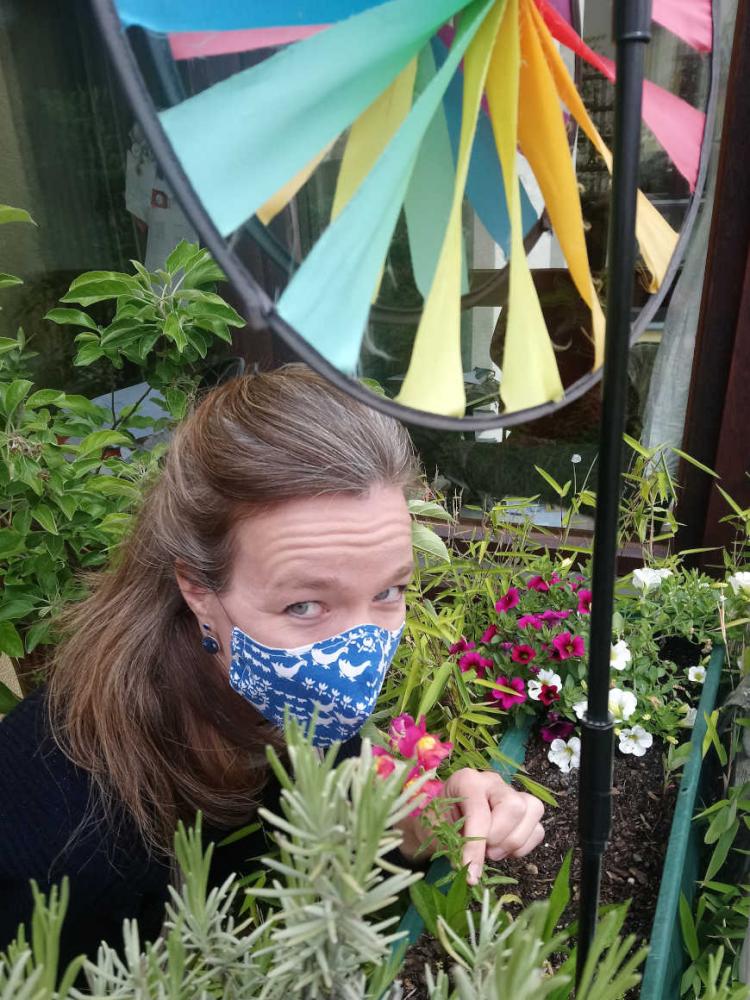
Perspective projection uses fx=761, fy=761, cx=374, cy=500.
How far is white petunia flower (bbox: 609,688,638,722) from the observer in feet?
3.95

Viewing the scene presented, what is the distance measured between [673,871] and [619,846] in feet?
0.61

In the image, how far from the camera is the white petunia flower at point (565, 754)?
1.21 m

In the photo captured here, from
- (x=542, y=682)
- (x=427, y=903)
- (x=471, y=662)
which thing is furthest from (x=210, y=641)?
(x=542, y=682)

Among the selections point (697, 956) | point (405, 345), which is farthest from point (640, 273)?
point (697, 956)

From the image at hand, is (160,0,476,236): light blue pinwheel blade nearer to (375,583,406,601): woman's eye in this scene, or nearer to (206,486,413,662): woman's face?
(206,486,413,662): woman's face

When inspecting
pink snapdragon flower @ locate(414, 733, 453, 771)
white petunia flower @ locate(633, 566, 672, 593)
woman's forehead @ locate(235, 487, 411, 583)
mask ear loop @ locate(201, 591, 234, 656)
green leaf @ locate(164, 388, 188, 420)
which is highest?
woman's forehead @ locate(235, 487, 411, 583)

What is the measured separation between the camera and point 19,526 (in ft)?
3.56

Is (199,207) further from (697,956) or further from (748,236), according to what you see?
(748,236)

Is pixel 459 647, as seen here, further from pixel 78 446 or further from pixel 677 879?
pixel 78 446

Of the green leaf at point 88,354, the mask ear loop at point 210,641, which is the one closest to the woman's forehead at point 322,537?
the mask ear loop at point 210,641

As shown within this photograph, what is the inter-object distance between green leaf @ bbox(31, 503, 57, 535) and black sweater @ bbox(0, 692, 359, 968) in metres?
0.24

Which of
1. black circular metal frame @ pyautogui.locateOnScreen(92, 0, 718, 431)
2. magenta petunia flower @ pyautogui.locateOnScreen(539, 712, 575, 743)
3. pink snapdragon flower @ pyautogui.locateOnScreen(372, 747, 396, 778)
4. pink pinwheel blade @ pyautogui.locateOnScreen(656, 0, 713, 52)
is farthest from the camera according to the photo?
magenta petunia flower @ pyautogui.locateOnScreen(539, 712, 575, 743)

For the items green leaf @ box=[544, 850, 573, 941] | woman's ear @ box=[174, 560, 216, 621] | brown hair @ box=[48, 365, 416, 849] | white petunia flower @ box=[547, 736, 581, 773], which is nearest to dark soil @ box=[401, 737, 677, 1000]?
white petunia flower @ box=[547, 736, 581, 773]

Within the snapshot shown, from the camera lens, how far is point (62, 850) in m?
0.85
